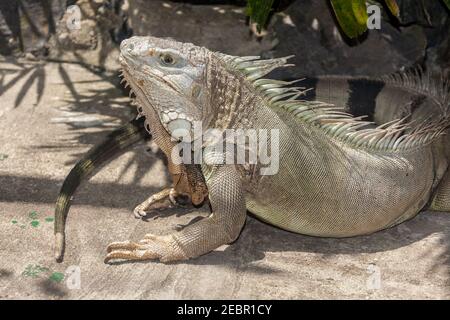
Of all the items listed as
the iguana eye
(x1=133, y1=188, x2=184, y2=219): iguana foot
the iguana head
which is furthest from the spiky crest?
(x1=133, y1=188, x2=184, y2=219): iguana foot

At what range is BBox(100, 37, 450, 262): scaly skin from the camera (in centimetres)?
451

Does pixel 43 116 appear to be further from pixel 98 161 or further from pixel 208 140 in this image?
pixel 208 140

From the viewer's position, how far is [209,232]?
4.57 metres

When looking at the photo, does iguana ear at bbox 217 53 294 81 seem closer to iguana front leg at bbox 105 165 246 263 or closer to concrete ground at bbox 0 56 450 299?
iguana front leg at bbox 105 165 246 263

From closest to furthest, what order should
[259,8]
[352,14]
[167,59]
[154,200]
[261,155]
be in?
[167,59]
[261,155]
[154,200]
[352,14]
[259,8]

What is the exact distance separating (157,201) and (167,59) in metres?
1.29

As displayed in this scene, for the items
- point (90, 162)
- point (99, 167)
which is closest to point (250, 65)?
point (90, 162)

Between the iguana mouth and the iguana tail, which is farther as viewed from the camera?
the iguana tail

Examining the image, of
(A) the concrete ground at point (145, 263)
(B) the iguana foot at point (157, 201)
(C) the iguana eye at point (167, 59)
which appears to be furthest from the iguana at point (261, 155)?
(B) the iguana foot at point (157, 201)

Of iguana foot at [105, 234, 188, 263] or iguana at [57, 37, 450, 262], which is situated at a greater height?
iguana at [57, 37, 450, 262]

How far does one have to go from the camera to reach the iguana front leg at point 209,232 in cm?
455

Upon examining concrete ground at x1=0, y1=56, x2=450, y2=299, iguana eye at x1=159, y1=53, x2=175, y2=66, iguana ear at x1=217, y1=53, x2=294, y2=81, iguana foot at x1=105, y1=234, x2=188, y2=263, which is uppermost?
iguana eye at x1=159, y1=53, x2=175, y2=66

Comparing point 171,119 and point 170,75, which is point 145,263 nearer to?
point 171,119

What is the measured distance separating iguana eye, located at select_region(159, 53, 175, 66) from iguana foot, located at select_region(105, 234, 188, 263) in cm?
112
